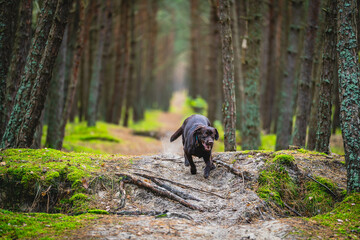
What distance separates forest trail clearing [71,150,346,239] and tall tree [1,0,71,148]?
2272 millimetres

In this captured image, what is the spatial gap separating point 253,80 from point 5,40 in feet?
24.9

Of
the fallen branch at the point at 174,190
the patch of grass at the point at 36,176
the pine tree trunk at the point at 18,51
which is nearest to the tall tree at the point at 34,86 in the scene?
the patch of grass at the point at 36,176

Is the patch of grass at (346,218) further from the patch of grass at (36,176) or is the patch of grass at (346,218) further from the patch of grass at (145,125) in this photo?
the patch of grass at (145,125)

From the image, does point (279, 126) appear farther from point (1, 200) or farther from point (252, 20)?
point (1, 200)

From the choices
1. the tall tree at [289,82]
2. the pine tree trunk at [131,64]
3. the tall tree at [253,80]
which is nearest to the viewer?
the tall tree at [253,80]

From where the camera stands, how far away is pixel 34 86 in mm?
7426

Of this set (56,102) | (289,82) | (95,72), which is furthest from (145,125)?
(56,102)

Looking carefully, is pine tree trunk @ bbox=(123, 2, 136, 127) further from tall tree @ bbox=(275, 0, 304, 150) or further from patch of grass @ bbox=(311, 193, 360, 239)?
patch of grass @ bbox=(311, 193, 360, 239)

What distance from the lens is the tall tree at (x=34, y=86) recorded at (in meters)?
7.39

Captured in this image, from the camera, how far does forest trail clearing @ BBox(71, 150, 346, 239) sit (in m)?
4.74

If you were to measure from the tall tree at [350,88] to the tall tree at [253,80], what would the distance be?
5.45 m

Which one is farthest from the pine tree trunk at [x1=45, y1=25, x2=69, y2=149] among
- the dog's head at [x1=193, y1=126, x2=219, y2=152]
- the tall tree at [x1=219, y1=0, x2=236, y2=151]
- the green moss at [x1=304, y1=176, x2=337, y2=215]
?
the green moss at [x1=304, y1=176, x2=337, y2=215]

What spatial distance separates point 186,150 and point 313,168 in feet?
8.78

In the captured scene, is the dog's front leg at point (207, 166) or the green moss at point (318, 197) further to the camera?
the dog's front leg at point (207, 166)
